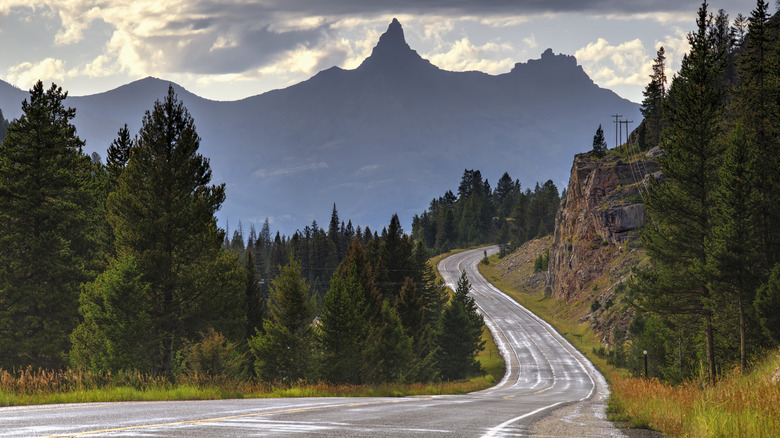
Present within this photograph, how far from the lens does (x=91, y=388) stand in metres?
16.8

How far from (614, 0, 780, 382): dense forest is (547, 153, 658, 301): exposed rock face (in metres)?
50.7

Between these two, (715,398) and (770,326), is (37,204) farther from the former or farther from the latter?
(770,326)

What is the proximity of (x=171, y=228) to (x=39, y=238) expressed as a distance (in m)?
8.42

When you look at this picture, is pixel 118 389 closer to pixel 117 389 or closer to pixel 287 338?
pixel 117 389

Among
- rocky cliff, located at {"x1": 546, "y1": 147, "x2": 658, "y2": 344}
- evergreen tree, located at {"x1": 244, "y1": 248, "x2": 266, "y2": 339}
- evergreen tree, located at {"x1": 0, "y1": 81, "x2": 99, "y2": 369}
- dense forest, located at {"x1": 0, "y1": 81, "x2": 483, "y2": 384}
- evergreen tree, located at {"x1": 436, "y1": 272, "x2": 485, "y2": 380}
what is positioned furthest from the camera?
rocky cliff, located at {"x1": 546, "y1": 147, "x2": 658, "y2": 344}

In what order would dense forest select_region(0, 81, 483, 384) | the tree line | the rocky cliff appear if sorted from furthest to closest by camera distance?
1. the tree line
2. the rocky cliff
3. dense forest select_region(0, 81, 483, 384)

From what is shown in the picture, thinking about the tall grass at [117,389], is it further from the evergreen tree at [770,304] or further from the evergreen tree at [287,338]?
the evergreen tree at [770,304]

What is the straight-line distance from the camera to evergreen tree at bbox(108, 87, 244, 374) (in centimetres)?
3231

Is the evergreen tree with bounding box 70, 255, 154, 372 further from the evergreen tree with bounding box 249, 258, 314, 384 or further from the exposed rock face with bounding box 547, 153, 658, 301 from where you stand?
the exposed rock face with bounding box 547, 153, 658, 301

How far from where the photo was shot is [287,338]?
119 feet

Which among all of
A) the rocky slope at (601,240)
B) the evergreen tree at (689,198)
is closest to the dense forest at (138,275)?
the evergreen tree at (689,198)

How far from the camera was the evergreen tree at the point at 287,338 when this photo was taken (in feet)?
119

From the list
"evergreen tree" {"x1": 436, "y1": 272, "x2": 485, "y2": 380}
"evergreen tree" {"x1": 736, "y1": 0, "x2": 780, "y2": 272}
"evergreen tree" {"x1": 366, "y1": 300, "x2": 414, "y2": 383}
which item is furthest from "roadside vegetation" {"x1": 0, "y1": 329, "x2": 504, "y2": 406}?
"evergreen tree" {"x1": 436, "y1": 272, "x2": 485, "y2": 380}

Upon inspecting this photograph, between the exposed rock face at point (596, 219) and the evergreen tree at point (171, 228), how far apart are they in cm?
6839
